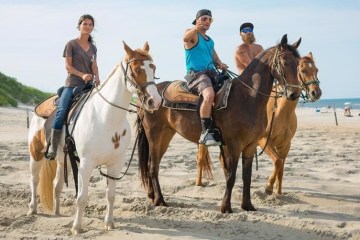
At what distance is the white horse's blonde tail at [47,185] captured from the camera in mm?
7085

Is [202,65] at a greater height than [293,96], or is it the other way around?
[202,65]

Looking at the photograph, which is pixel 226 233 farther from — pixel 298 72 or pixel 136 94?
pixel 298 72

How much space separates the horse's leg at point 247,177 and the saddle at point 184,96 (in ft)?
2.51

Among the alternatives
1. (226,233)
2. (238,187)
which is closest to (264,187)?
(238,187)

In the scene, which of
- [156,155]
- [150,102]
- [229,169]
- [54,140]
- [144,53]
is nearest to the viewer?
[150,102]

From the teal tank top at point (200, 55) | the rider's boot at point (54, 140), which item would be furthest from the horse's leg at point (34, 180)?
the teal tank top at point (200, 55)

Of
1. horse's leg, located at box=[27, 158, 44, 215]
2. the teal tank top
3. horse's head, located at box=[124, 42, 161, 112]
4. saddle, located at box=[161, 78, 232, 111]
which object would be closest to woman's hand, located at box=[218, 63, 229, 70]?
the teal tank top

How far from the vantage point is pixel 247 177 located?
24.0 ft

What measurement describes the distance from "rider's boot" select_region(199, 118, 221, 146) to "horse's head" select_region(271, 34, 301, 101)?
1.09 meters

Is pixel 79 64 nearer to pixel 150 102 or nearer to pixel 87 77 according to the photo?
pixel 87 77

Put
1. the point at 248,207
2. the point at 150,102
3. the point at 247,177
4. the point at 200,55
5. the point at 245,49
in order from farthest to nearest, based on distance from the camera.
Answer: the point at 245,49
the point at 200,55
the point at 247,177
the point at 248,207
the point at 150,102

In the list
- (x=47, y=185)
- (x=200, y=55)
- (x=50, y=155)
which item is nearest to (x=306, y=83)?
(x=200, y=55)

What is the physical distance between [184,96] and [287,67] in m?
1.56

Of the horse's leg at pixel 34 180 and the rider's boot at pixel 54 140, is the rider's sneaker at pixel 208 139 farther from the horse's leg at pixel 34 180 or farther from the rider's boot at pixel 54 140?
the horse's leg at pixel 34 180
